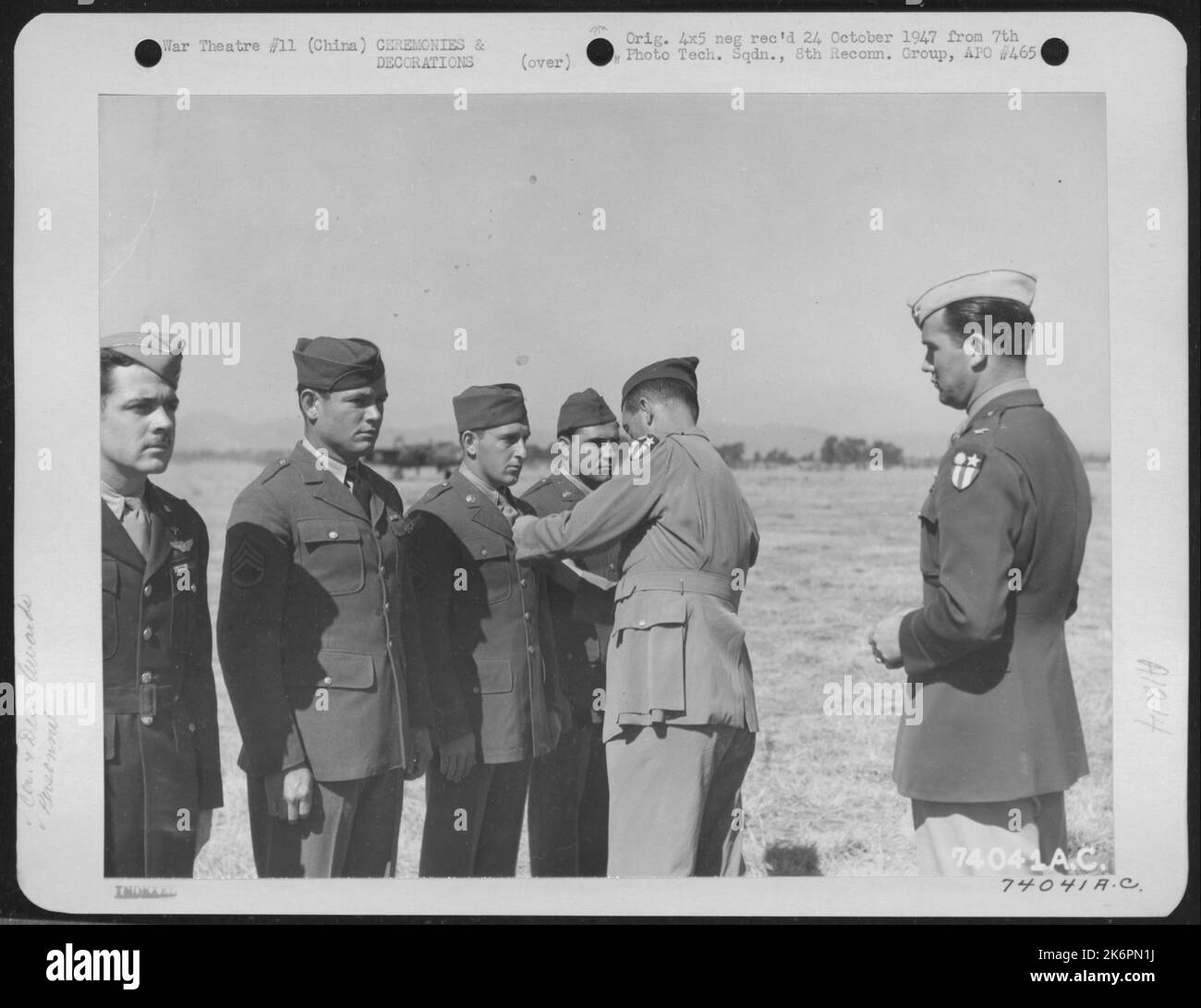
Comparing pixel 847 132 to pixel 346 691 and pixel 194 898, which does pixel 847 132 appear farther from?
pixel 194 898

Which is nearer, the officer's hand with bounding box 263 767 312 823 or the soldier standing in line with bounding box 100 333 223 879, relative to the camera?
the officer's hand with bounding box 263 767 312 823

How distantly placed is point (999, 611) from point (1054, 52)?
1527 mm

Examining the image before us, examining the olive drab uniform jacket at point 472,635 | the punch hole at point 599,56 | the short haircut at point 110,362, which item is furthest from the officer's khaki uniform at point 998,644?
the short haircut at point 110,362

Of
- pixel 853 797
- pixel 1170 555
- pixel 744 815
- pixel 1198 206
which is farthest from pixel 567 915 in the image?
pixel 1198 206

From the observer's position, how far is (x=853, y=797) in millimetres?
3197

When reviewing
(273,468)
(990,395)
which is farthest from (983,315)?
(273,468)

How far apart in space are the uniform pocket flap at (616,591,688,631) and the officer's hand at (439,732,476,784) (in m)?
0.51

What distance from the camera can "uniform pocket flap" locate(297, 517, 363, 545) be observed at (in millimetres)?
2988

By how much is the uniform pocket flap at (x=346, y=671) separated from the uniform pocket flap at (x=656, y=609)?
680 millimetres

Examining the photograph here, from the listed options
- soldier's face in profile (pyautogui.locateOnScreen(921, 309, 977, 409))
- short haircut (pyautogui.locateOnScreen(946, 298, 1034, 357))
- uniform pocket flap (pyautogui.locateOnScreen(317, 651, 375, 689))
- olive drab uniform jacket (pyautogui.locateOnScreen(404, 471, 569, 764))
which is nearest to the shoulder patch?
soldier's face in profile (pyautogui.locateOnScreen(921, 309, 977, 409))

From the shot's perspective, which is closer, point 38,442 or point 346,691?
point 346,691

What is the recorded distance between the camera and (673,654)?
3.02 metres

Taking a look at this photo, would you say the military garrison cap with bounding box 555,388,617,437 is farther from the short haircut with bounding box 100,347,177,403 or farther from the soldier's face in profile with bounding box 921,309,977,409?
the short haircut with bounding box 100,347,177,403

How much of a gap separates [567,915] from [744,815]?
1.81 ft
